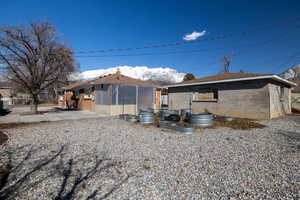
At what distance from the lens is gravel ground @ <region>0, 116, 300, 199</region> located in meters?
2.09

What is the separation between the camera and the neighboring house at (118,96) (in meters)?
10.9

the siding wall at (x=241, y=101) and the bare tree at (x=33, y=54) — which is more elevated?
the bare tree at (x=33, y=54)

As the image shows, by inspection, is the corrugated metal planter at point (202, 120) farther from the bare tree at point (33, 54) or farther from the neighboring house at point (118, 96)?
the bare tree at point (33, 54)

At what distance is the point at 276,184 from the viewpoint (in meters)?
2.26

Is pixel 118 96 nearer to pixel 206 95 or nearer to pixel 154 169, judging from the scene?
pixel 206 95

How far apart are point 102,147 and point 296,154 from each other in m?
4.83

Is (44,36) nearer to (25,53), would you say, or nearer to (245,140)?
(25,53)

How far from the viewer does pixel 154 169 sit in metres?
2.79

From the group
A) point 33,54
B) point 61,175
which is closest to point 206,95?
point 61,175

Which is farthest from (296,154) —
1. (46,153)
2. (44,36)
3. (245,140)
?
(44,36)

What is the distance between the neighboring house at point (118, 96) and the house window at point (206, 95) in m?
3.72

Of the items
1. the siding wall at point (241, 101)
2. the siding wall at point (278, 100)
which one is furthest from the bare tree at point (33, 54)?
the siding wall at point (278, 100)

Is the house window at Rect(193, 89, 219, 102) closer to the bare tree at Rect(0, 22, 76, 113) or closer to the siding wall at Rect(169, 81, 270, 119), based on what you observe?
the siding wall at Rect(169, 81, 270, 119)

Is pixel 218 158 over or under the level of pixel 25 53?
under
